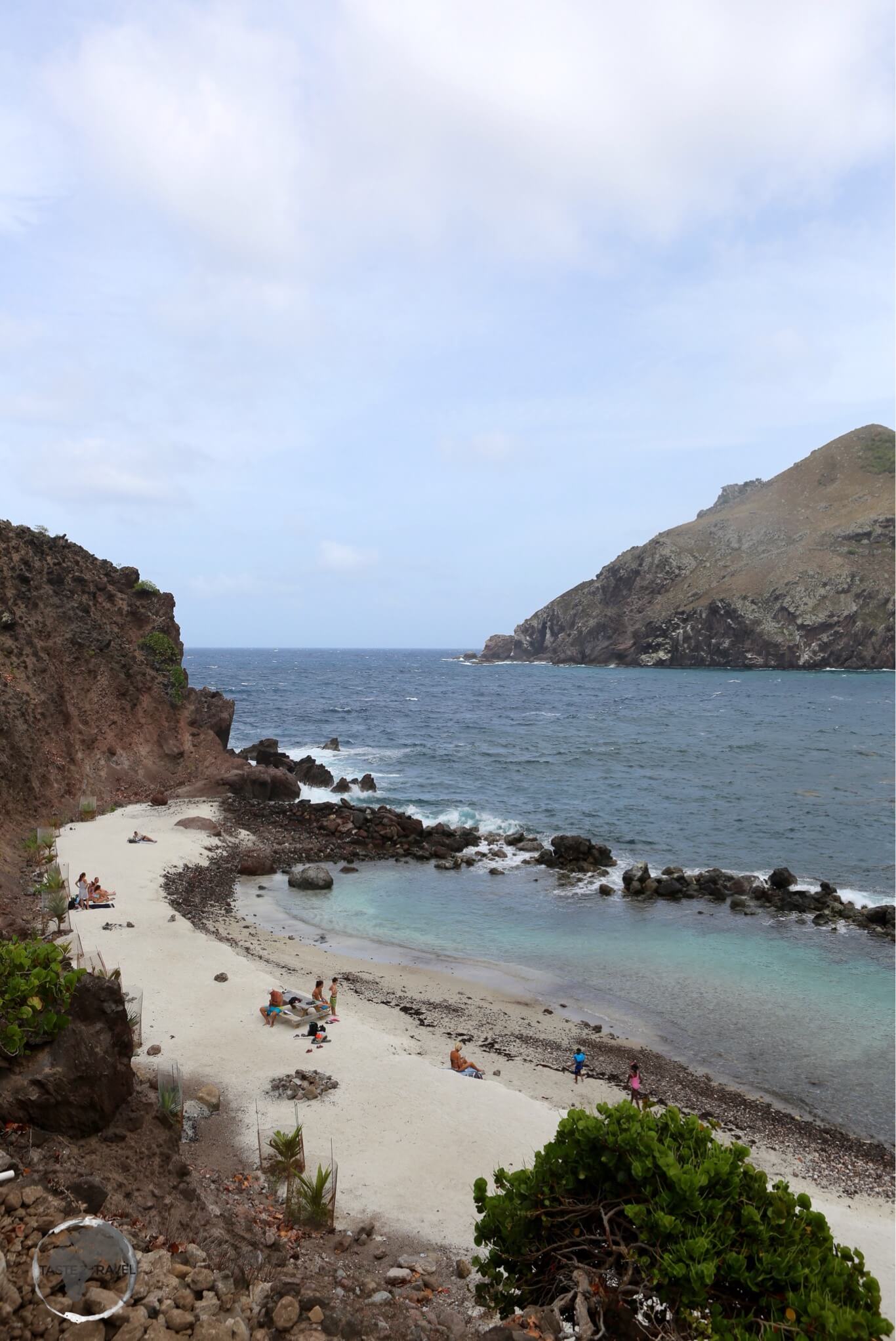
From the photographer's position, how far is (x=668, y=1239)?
249 inches

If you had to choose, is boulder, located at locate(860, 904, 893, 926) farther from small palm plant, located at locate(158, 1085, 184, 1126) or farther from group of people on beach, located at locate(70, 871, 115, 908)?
group of people on beach, located at locate(70, 871, 115, 908)

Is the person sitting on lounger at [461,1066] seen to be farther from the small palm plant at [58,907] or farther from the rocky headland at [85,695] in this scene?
the rocky headland at [85,695]

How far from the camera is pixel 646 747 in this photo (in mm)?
66438

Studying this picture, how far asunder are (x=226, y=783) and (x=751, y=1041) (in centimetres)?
2902

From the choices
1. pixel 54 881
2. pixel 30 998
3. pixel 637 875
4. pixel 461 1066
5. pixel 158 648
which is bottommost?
pixel 637 875

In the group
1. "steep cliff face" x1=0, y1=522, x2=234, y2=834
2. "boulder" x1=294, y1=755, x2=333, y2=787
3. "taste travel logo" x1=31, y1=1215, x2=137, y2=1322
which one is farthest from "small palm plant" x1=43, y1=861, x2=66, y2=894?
"boulder" x1=294, y1=755, x2=333, y2=787

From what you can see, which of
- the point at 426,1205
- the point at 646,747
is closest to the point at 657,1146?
the point at 426,1205

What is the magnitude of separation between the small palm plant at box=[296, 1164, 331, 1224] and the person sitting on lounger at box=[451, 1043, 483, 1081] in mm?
6460

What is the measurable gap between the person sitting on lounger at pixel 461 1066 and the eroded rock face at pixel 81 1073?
8.09 meters

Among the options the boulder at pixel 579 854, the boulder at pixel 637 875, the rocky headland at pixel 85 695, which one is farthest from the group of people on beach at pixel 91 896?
the boulder at pixel 637 875

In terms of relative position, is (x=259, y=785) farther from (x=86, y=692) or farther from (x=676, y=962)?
(x=676, y=962)

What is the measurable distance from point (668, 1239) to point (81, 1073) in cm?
711

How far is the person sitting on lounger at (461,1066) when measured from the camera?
16578 millimetres

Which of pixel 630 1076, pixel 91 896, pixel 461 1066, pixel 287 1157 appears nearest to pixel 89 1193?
pixel 287 1157
